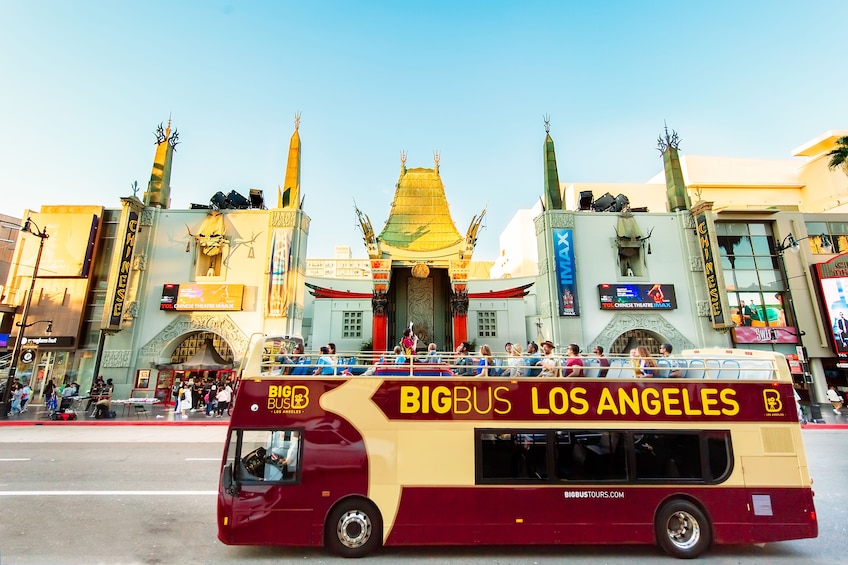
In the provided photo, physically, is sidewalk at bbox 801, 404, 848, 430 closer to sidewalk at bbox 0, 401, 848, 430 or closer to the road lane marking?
sidewalk at bbox 0, 401, 848, 430

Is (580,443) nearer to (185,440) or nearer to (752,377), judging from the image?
(752,377)

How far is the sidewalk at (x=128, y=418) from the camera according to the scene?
17734 mm

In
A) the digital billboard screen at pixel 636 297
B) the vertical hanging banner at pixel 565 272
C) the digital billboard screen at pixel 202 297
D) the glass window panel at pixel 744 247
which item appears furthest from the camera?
the glass window panel at pixel 744 247

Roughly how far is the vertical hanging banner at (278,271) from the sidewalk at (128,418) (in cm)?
628

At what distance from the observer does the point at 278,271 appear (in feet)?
80.2

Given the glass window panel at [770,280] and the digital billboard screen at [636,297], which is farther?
the glass window panel at [770,280]

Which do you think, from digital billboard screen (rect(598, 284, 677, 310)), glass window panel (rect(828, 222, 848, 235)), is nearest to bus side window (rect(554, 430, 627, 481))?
digital billboard screen (rect(598, 284, 677, 310))

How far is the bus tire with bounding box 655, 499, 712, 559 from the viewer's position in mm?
5871

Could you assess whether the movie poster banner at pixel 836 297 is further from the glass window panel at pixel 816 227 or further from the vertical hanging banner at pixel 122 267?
the vertical hanging banner at pixel 122 267

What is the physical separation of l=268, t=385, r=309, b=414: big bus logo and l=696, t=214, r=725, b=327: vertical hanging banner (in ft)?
86.6

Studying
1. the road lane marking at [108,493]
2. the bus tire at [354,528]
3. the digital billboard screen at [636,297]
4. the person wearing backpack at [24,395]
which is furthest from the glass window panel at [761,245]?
the person wearing backpack at [24,395]

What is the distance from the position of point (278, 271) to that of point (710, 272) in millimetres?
26325

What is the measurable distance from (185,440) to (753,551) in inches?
613

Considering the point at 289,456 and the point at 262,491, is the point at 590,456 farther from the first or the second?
the point at 262,491
